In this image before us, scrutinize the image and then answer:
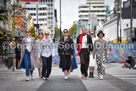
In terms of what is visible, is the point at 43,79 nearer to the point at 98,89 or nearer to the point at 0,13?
the point at 98,89

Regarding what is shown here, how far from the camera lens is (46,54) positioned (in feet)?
39.0

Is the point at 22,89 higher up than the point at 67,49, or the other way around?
the point at 67,49

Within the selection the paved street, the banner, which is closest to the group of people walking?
the paved street

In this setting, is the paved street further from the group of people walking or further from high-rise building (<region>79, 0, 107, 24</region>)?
high-rise building (<region>79, 0, 107, 24</region>)

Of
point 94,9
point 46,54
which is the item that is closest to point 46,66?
point 46,54

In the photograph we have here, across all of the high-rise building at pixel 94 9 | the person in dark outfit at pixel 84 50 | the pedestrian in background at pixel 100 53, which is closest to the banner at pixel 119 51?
the pedestrian in background at pixel 100 53

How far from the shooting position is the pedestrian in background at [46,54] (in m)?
11.9

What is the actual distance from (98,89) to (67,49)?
3408mm

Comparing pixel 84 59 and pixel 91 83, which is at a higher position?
pixel 84 59

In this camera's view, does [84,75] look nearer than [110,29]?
Yes

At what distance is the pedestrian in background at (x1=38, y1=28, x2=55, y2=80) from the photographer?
1186 cm

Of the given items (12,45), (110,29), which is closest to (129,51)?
(12,45)

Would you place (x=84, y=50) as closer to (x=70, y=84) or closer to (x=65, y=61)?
(x=65, y=61)

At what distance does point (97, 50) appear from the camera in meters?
12.2
